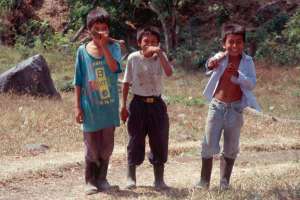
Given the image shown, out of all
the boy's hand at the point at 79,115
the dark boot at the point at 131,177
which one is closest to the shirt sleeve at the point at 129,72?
the boy's hand at the point at 79,115

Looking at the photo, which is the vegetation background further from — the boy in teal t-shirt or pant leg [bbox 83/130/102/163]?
A: the boy in teal t-shirt

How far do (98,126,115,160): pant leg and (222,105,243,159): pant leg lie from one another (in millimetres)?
1024

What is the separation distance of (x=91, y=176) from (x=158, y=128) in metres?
0.76

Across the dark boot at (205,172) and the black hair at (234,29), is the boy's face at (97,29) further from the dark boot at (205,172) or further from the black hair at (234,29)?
the dark boot at (205,172)

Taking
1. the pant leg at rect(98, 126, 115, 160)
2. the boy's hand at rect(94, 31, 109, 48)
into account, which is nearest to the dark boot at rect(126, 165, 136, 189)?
the pant leg at rect(98, 126, 115, 160)

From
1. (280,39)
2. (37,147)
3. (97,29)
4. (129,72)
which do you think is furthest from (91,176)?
(280,39)

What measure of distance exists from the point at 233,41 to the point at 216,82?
396mm

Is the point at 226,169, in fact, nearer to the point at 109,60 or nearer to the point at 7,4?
the point at 109,60

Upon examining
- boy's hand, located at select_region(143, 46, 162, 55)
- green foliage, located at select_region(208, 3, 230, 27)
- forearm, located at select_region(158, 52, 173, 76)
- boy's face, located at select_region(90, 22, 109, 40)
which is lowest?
forearm, located at select_region(158, 52, 173, 76)

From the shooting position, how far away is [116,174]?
7465 mm

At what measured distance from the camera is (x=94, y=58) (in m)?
5.77

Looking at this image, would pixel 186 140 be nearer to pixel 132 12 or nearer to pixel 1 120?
pixel 1 120

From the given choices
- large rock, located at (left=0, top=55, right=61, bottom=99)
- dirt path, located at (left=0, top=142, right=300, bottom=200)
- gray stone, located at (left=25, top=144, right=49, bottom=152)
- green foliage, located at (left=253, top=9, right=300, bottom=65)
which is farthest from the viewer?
green foliage, located at (left=253, top=9, right=300, bottom=65)

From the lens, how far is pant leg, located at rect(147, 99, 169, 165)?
592 centimetres
